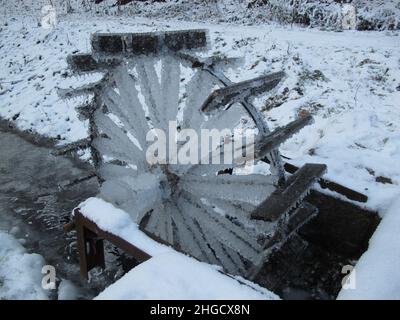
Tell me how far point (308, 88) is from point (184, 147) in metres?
4.21

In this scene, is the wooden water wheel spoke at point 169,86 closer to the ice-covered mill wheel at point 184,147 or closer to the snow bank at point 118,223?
the ice-covered mill wheel at point 184,147

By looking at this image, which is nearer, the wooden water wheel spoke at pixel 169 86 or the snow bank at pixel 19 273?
the snow bank at pixel 19 273

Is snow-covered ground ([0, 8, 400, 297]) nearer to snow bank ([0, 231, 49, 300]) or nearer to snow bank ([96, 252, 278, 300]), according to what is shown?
snow bank ([96, 252, 278, 300])

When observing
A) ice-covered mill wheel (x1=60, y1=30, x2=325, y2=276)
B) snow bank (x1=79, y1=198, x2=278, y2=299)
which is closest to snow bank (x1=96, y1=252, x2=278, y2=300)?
snow bank (x1=79, y1=198, x2=278, y2=299)

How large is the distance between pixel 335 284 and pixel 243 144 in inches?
68.3

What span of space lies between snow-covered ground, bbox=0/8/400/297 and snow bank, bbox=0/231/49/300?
108 inches

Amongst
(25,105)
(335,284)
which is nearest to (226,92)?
(335,284)

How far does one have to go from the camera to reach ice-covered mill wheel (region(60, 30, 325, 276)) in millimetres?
4273

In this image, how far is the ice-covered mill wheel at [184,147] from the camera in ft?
14.0

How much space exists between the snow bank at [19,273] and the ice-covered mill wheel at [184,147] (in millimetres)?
1387

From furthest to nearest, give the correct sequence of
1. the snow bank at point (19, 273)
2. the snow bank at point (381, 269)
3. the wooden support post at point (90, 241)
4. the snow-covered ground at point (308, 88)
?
the snow-covered ground at point (308, 88) < the snow bank at point (19, 273) < the wooden support post at point (90, 241) < the snow bank at point (381, 269)

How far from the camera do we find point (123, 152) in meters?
5.30

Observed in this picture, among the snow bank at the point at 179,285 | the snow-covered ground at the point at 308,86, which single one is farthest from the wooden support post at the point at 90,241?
the snow-covered ground at the point at 308,86
